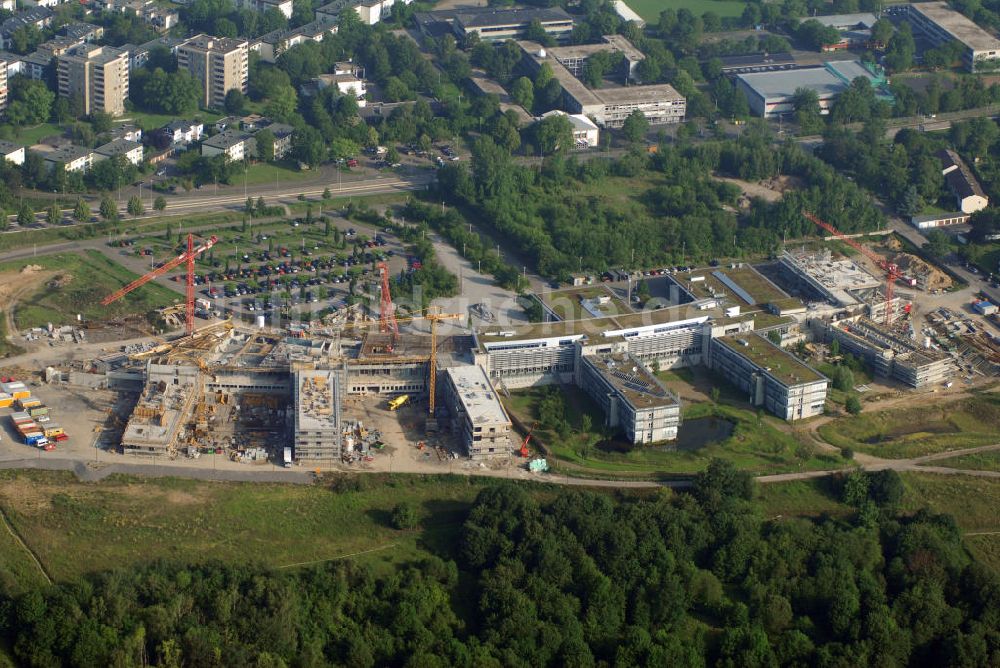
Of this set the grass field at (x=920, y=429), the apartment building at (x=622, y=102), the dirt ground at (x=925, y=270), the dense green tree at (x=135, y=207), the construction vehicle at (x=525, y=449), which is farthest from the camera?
the apartment building at (x=622, y=102)

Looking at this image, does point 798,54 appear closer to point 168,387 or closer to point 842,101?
point 842,101

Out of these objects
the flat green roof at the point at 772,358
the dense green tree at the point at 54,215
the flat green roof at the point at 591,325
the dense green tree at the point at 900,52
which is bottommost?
the flat green roof at the point at 772,358

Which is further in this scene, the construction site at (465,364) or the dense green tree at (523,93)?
the dense green tree at (523,93)

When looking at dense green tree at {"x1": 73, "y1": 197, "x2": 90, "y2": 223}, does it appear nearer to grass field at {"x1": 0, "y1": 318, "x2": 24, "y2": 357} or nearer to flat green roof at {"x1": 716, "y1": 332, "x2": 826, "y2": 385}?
grass field at {"x1": 0, "y1": 318, "x2": 24, "y2": 357}

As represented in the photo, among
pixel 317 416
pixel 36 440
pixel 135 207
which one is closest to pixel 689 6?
pixel 135 207

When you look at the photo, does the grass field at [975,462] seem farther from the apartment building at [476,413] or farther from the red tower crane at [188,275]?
the red tower crane at [188,275]

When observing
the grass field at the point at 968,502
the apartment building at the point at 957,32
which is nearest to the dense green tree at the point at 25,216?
the grass field at the point at 968,502

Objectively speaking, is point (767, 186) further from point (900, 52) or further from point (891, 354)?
point (900, 52)
